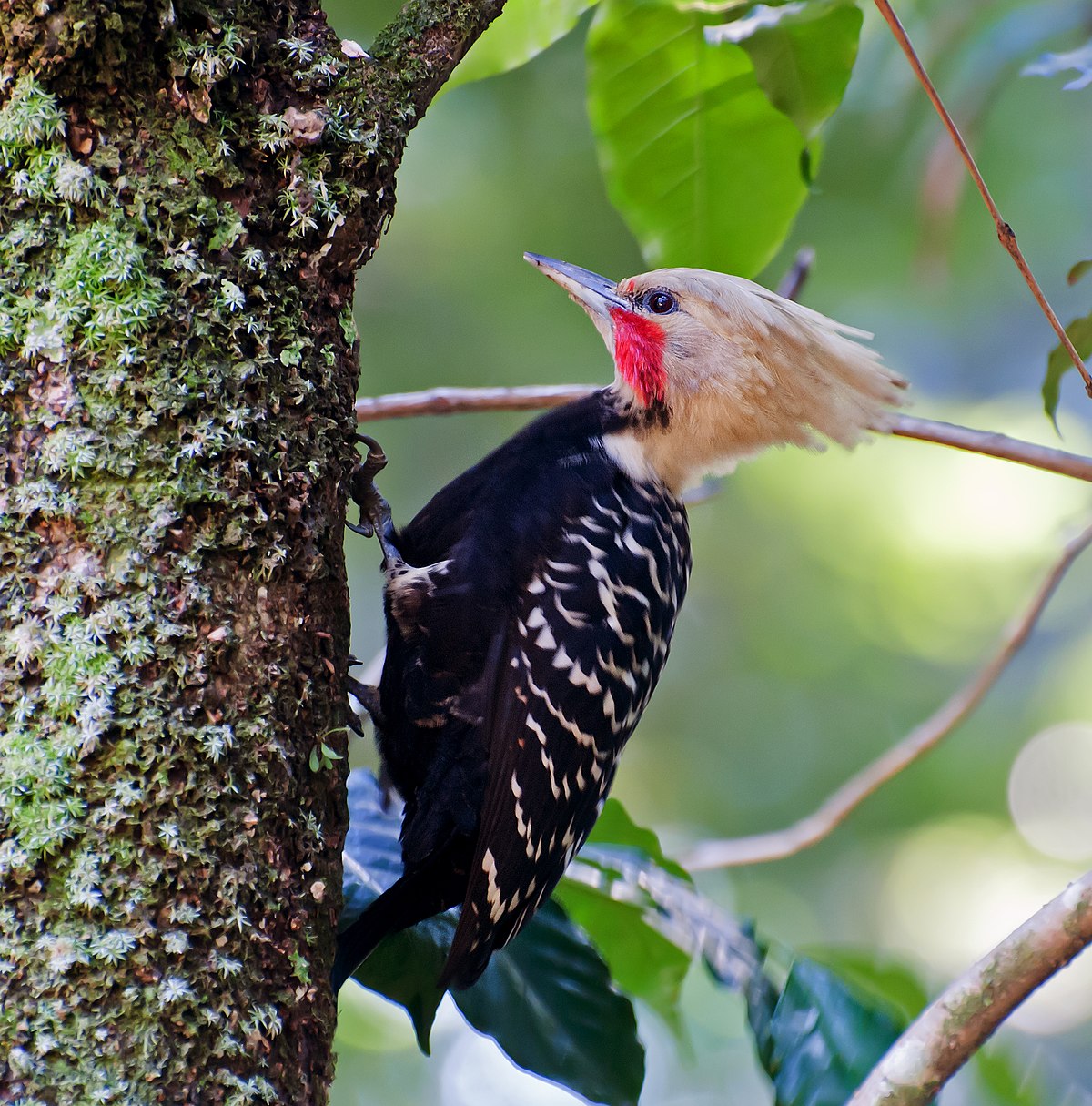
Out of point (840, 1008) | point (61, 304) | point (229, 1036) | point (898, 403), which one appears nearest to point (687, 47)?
point (898, 403)

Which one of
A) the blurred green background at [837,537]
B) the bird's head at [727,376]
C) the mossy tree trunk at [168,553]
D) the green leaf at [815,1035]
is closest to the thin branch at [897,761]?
the bird's head at [727,376]

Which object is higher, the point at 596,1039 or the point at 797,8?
the point at 797,8

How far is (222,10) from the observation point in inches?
56.6

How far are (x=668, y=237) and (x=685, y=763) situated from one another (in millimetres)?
4232

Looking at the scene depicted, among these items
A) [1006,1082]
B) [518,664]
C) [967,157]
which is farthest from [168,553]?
[1006,1082]

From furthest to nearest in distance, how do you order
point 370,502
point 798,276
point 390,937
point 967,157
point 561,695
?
point 798,276 → point 370,502 → point 561,695 → point 390,937 → point 967,157

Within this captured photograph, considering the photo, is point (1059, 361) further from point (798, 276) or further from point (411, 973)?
point (411, 973)

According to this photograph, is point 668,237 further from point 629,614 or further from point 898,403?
point 629,614

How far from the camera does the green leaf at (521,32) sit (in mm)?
2049

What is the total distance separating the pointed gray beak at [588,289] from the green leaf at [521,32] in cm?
46

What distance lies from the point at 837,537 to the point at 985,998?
14.5ft

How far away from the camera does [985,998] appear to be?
1.41 m

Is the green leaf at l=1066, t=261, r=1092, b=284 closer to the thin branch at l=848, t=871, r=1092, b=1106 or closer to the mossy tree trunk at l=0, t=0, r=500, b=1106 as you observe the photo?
the thin branch at l=848, t=871, r=1092, b=1106

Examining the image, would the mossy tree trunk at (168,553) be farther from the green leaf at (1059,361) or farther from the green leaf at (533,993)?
the green leaf at (1059,361)
